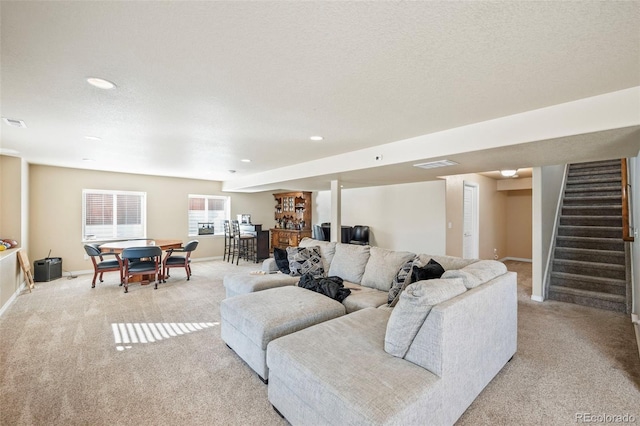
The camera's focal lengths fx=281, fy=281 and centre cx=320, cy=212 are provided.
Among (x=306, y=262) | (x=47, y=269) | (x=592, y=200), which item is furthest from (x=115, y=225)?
(x=592, y=200)

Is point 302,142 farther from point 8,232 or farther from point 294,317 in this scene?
point 8,232

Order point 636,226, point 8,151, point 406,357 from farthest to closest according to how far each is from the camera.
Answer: point 8,151 → point 636,226 → point 406,357

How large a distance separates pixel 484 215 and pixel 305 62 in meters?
7.02

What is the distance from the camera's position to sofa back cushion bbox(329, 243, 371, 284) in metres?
3.55

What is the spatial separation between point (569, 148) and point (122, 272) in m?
6.55

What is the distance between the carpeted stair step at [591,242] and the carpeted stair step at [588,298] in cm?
Result: 107

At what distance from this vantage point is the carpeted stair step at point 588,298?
384 cm

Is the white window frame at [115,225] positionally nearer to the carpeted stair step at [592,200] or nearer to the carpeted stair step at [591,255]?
the carpeted stair step at [591,255]

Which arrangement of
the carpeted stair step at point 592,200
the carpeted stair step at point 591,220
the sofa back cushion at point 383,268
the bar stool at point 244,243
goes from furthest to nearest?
the bar stool at point 244,243, the carpeted stair step at point 592,200, the carpeted stair step at point 591,220, the sofa back cushion at point 383,268

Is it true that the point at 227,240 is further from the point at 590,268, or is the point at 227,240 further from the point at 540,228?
the point at 590,268

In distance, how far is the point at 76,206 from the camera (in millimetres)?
6109

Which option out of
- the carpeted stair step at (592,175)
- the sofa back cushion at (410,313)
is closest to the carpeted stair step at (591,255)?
the carpeted stair step at (592,175)

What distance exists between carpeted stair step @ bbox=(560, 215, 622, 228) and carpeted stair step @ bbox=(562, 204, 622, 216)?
0.16m

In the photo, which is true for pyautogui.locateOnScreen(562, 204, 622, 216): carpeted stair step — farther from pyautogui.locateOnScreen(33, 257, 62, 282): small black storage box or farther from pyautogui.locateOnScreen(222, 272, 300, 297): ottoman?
pyautogui.locateOnScreen(33, 257, 62, 282): small black storage box
